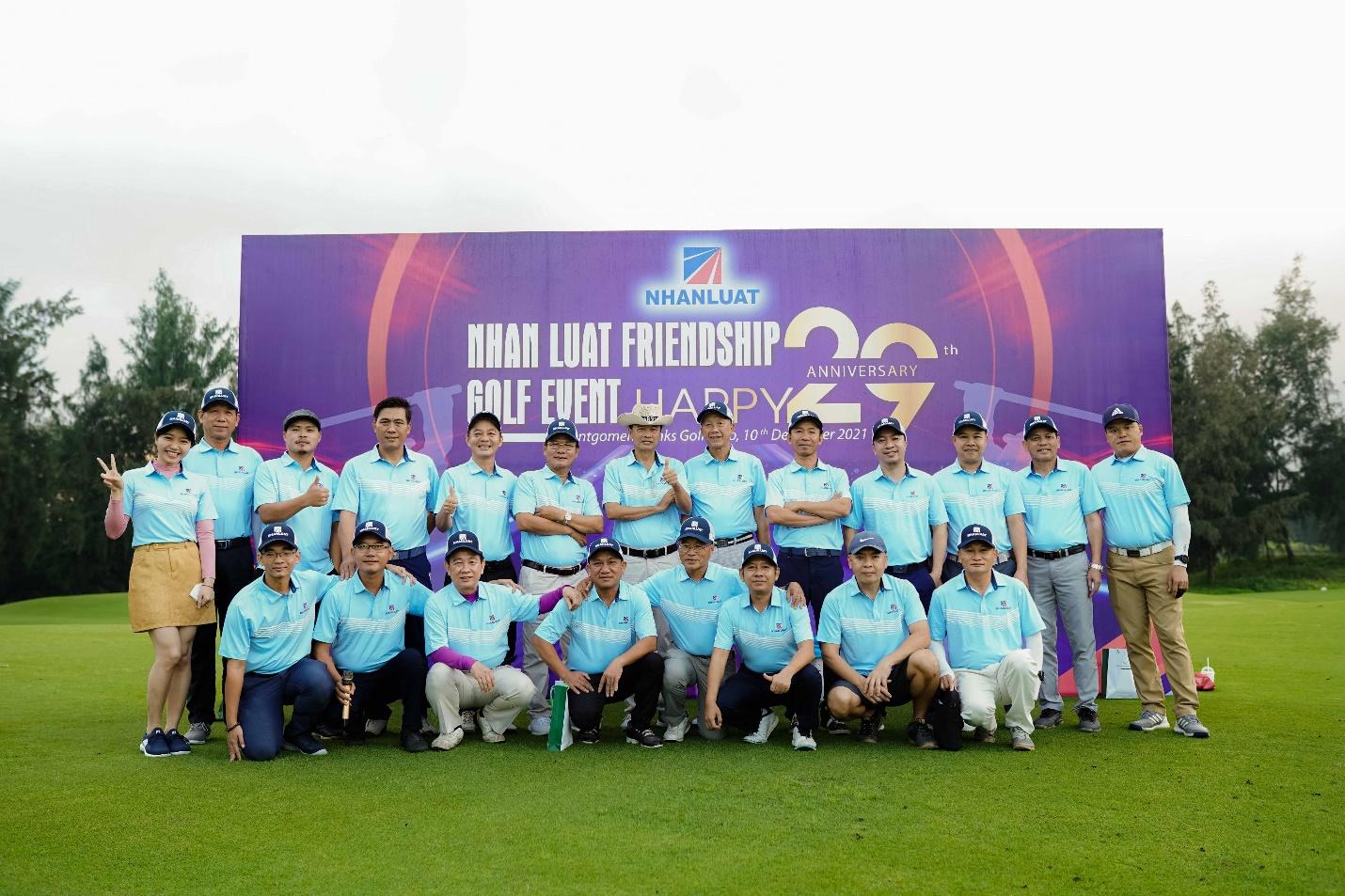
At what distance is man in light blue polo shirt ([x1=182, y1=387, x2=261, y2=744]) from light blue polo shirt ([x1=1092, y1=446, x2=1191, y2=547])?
5.03m

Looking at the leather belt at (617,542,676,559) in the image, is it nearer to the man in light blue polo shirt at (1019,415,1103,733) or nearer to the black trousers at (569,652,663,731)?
the black trousers at (569,652,663,731)

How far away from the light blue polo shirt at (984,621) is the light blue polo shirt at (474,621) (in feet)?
7.63

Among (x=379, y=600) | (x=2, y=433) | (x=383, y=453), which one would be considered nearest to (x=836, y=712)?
(x=379, y=600)

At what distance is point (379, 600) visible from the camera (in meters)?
5.11

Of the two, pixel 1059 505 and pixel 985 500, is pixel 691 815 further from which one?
pixel 1059 505

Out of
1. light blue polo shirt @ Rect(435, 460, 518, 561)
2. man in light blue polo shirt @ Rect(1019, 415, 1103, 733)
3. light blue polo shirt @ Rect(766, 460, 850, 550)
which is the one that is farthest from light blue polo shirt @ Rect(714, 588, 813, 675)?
man in light blue polo shirt @ Rect(1019, 415, 1103, 733)

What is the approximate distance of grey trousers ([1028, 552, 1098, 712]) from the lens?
554cm

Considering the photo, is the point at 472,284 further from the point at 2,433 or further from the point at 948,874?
the point at 2,433

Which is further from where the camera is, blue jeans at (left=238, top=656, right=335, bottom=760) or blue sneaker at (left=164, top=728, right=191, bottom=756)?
blue sneaker at (left=164, top=728, right=191, bottom=756)

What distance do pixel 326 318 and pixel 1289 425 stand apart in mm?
32563

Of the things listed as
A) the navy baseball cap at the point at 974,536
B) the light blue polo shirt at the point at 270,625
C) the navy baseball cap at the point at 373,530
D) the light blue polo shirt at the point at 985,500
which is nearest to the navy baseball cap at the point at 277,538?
the light blue polo shirt at the point at 270,625

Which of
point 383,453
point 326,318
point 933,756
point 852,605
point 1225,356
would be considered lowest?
point 933,756

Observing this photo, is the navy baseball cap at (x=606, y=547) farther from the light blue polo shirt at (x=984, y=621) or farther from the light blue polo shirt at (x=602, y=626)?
the light blue polo shirt at (x=984, y=621)

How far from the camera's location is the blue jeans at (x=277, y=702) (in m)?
4.67
